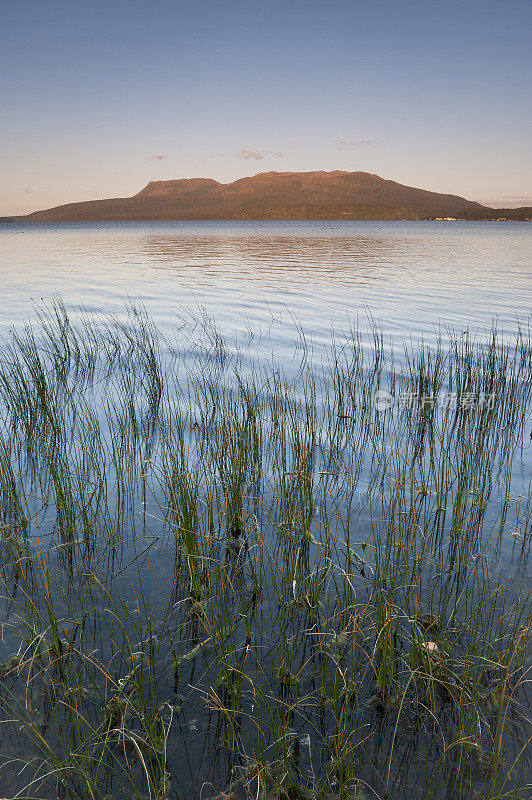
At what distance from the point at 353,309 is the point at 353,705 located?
984cm

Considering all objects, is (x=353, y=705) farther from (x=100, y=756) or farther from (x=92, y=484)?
(x=92, y=484)

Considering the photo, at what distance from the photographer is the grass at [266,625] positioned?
1.75 metres

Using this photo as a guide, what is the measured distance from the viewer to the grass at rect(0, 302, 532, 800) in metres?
1.75

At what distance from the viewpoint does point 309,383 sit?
6285 millimetres

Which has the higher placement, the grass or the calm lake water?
the calm lake water

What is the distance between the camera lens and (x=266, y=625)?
2389 millimetres

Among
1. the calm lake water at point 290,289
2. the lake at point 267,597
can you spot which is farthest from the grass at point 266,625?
the calm lake water at point 290,289

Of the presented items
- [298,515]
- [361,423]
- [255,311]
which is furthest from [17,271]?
[298,515]
